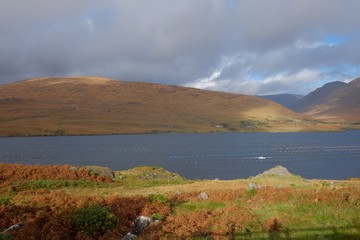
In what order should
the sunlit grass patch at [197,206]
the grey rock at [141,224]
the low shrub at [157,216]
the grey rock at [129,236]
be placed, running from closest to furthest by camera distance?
the grey rock at [129,236] → the grey rock at [141,224] → the low shrub at [157,216] → the sunlit grass patch at [197,206]

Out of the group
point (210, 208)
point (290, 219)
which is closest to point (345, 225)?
point (290, 219)

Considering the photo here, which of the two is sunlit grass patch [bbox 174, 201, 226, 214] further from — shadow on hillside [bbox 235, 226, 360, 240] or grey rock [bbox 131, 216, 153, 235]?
shadow on hillside [bbox 235, 226, 360, 240]

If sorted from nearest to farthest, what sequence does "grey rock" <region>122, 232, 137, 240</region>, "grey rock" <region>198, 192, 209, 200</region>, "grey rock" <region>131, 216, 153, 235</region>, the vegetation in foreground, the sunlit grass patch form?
the vegetation in foreground < "grey rock" <region>122, 232, 137, 240</region> < "grey rock" <region>131, 216, 153, 235</region> < the sunlit grass patch < "grey rock" <region>198, 192, 209, 200</region>

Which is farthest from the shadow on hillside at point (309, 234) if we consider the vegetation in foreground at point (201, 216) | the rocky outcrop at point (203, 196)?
the rocky outcrop at point (203, 196)

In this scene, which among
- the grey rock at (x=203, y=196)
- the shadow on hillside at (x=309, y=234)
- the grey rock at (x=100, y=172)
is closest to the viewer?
the shadow on hillside at (x=309, y=234)

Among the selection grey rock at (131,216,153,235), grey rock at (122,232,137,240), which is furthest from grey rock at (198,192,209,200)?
grey rock at (122,232,137,240)

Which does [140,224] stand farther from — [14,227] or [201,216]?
[14,227]

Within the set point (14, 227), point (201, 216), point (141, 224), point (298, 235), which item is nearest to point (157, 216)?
point (141, 224)

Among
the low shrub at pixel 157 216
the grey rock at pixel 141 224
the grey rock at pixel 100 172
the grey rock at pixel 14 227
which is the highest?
the low shrub at pixel 157 216

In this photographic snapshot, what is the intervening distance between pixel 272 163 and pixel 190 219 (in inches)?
3727

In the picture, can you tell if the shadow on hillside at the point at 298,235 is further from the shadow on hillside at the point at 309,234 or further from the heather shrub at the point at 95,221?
the heather shrub at the point at 95,221

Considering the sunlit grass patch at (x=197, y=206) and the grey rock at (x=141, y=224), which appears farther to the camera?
the sunlit grass patch at (x=197, y=206)

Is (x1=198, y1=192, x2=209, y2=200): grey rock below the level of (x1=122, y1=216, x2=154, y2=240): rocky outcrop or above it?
above

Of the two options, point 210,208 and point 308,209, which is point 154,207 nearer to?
point 210,208
